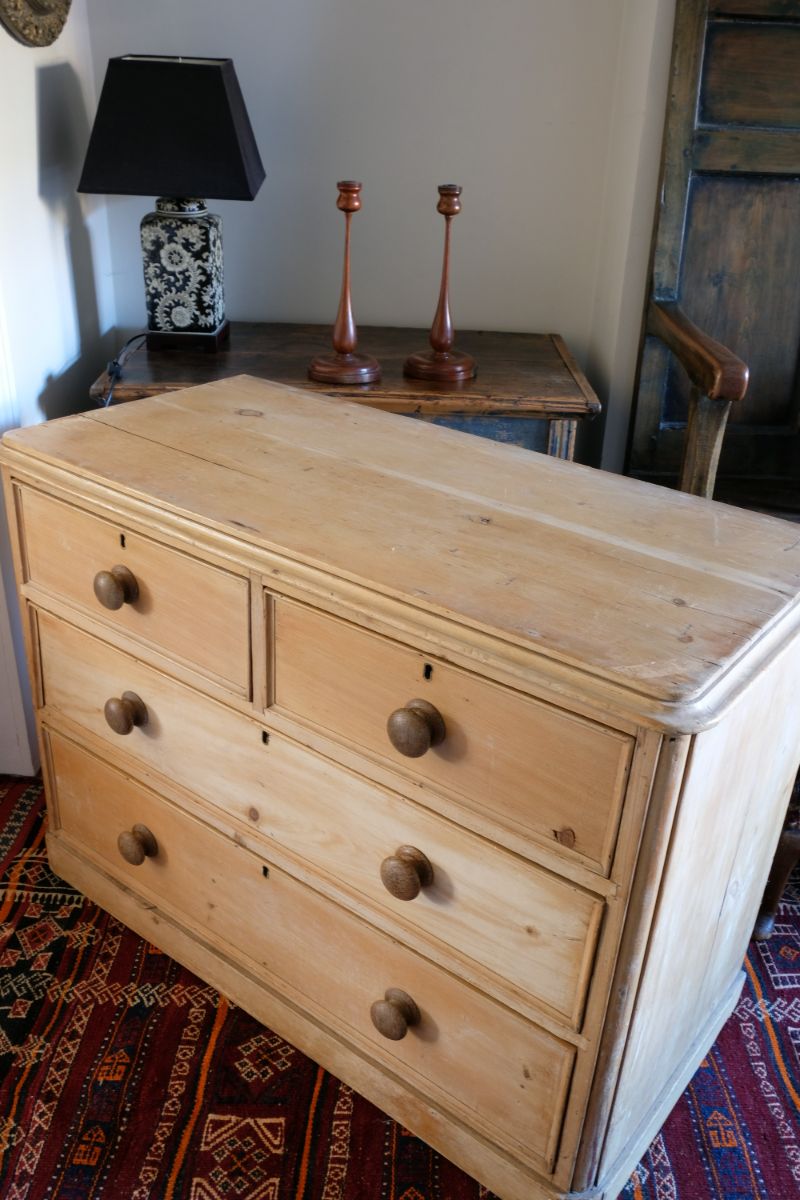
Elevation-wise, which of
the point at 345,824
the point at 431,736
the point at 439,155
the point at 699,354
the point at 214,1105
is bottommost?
the point at 214,1105

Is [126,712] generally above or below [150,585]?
below

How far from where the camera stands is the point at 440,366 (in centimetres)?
187

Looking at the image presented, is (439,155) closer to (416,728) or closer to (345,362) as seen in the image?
(345,362)

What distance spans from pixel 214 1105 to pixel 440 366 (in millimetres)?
1243

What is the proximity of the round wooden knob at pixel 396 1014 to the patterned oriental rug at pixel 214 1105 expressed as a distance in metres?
0.19

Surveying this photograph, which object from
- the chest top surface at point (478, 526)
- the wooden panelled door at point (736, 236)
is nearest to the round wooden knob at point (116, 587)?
the chest top surface at point (478, 526)

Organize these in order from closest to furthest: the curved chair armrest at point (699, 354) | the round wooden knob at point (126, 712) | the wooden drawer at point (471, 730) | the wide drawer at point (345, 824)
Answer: the wooden drawer at point (471, 730) < the wide drawer at point (345, 824) < the round wooden knob at point (126, 712) < the curved chair armrest at point (699, 354)

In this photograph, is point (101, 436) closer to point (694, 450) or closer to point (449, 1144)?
point (694, 450)

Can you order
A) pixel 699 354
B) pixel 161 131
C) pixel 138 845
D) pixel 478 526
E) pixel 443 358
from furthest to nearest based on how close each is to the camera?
1. pixel 443 358
2. pixel 161 131
3. pixel 699 354
4. pixel 138 845
5. pixel 478 526

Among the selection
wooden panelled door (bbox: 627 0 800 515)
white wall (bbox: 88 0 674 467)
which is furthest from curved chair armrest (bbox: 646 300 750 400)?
white wall (bbox: 88 0 674 467)

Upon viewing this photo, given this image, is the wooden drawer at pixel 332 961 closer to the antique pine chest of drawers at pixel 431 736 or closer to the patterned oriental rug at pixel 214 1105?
the antique pine chest of drawers at pixel 431 736

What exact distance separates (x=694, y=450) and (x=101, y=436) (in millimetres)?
876

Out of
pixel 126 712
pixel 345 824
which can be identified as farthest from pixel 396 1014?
pixel 126 712

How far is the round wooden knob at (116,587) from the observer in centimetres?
124
